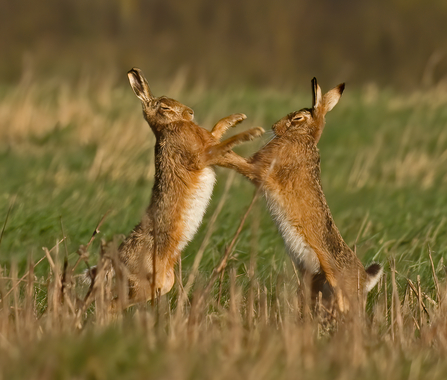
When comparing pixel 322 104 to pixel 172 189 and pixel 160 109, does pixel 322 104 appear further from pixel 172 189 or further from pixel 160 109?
pixel 172 189

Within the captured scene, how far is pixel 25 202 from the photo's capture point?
7367 mm

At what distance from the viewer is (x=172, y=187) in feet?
16.5

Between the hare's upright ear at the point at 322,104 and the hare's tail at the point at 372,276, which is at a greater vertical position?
the hare's upright ear at the point at 322,104

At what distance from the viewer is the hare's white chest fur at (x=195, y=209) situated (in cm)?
492

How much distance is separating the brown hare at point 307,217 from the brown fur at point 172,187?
0.88 ft

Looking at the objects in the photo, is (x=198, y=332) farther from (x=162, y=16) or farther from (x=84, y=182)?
(x=162, y=16)

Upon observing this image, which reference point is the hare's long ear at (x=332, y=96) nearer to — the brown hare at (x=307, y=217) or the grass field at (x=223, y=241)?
the brown hare at (x=307, y=217)

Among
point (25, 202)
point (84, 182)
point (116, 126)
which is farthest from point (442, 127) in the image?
point (25, 202)

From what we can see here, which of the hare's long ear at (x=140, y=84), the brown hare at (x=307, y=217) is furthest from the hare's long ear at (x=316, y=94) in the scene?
the hare's long ear at (x=140, y=84)

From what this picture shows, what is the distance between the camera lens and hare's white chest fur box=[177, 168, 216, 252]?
4922 millimetres

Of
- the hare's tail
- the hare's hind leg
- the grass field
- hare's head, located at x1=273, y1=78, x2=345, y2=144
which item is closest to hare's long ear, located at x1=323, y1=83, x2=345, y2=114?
hare's head, located at x1=273, y1=78, x2=345, y2=144

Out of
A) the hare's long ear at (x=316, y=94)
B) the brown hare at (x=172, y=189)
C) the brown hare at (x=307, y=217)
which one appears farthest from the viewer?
the hare's long ear at (x=316, y=94)

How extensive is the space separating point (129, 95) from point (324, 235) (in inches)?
416

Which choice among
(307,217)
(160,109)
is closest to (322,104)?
(307,217)
